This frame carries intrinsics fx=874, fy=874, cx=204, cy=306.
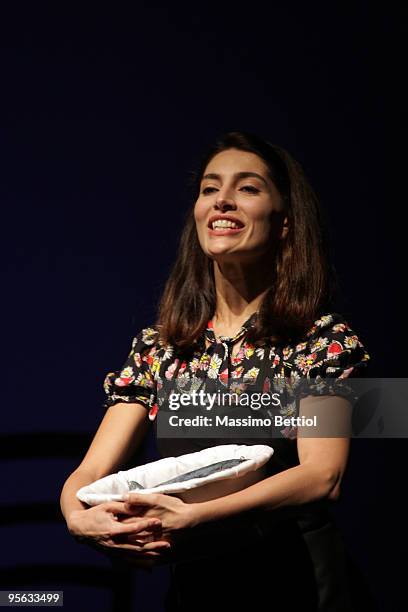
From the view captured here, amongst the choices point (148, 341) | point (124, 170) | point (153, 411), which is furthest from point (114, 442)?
point (124, 170)

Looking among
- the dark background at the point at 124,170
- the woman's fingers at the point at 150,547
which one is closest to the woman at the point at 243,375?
the woman's fingers at the point at 150,547

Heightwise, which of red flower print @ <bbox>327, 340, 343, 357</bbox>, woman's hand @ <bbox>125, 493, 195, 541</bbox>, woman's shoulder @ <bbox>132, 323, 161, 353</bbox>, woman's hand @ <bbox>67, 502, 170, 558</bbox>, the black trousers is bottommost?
the black trousers

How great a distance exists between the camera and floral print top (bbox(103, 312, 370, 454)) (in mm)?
1434

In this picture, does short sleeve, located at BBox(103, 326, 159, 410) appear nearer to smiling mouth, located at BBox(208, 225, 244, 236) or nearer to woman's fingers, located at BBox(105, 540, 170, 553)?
smiling mouth, located at BBox(208, 225, 244, 236)

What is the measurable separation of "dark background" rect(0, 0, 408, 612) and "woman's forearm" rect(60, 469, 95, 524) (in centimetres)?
53

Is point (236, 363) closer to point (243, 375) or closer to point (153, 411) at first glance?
point (243, 375)

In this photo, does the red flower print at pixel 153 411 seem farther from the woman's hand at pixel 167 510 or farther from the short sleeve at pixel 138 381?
the woman's hand at pixel 167 510

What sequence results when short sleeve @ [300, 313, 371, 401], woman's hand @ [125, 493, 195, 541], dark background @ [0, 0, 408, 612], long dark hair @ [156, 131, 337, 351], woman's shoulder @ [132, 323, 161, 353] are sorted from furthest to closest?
dark background @ [0, 0, 408, 612]
woman's shoulder @ [132, 323, 161, 353]
long dark hair @ [156, 131, 337, 351]
short sleeve @ [300, 313, 371, 401]
woman's hand @ [125, 493, 195, 541]

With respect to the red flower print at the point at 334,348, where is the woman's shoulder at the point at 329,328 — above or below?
above

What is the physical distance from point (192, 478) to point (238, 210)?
0.49 meters

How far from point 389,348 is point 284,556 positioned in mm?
777

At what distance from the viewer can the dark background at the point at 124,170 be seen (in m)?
2.01

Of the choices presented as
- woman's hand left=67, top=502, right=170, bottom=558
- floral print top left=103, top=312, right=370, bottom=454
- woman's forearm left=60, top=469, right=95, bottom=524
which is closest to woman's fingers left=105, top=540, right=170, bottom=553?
woman's hand left=67, top=502, right=170, bottom=558

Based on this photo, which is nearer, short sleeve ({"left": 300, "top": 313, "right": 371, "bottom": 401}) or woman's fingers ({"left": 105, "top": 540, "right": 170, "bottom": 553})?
woman's fingers ({"left": 105, "top": 540, "right": 170, "bottom": 553})
